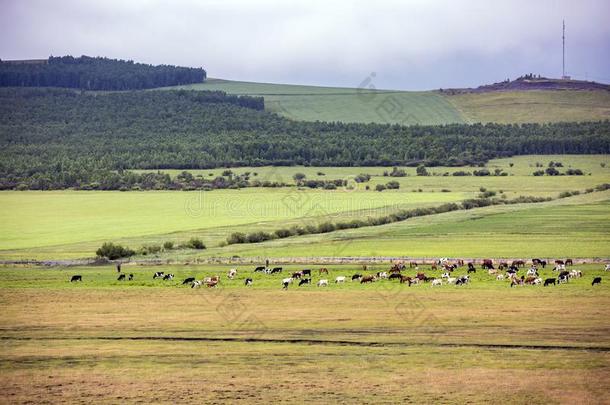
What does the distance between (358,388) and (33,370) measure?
1162 centimetres

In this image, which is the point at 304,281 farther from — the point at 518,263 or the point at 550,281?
the point at 518,263

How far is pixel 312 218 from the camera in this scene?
98.4 metres

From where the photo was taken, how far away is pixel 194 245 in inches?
3007

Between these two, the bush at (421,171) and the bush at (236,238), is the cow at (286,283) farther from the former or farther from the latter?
the bush at (421,171)

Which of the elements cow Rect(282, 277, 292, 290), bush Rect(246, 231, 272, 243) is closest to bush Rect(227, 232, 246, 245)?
bush Rect(246, 231, 272, 243)

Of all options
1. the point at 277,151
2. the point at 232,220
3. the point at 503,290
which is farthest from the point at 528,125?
the point at 503,290

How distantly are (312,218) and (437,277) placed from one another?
42.2 metres

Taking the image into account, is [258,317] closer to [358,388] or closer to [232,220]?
[358,388]

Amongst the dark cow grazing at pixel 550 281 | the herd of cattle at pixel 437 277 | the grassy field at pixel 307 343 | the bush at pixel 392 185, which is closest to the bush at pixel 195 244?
the herd of cattle at pixel 437 277

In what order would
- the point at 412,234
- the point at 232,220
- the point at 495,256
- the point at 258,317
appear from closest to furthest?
1. the point at 258,317
2. the point at 495,256
3. the point at 412,234
4. the point at 232,220

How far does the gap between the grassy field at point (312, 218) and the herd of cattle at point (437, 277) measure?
7.95m

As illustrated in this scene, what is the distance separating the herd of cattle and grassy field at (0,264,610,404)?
0.73m

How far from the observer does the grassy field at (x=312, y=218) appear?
2953 inches

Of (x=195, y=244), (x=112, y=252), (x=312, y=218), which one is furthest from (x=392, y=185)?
(x=112, y=252)
